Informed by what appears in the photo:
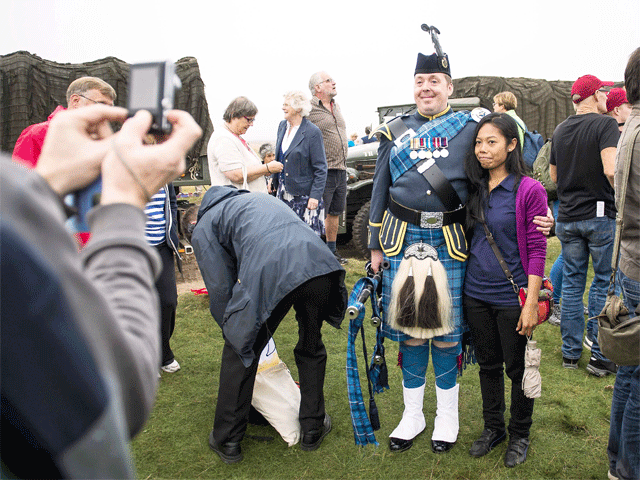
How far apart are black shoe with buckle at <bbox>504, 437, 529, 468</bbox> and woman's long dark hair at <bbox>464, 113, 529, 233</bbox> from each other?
3.74 ft

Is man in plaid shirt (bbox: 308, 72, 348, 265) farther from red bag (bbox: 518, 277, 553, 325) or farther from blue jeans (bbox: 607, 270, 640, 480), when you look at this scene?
blue jeans (bbox: 607, 270, 640, 480)

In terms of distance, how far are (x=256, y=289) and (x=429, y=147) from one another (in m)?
1.17

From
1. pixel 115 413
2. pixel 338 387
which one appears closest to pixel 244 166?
pixel 338 387

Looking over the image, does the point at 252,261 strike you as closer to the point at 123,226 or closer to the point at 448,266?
the point at 448,266

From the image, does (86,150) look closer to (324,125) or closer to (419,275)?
(419,275)

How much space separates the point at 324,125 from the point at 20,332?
5428mm

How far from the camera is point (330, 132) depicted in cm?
576

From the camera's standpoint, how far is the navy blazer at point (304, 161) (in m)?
4.90

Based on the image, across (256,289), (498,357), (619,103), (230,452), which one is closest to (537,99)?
(619,103)

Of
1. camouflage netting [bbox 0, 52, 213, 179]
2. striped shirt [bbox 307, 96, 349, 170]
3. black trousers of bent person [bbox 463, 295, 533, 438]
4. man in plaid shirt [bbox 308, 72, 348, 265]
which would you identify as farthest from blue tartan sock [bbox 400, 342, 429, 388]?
camouflage netting [bbox 0, 52, 213, 179]

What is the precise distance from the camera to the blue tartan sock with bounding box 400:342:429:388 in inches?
112

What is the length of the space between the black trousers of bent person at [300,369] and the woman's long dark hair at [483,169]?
0.83 m

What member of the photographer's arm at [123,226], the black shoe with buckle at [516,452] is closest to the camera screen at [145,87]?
the photographer's arm at [123,226]

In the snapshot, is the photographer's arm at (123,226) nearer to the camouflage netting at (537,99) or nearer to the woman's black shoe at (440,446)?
the woman's black shoe at (440,446)
